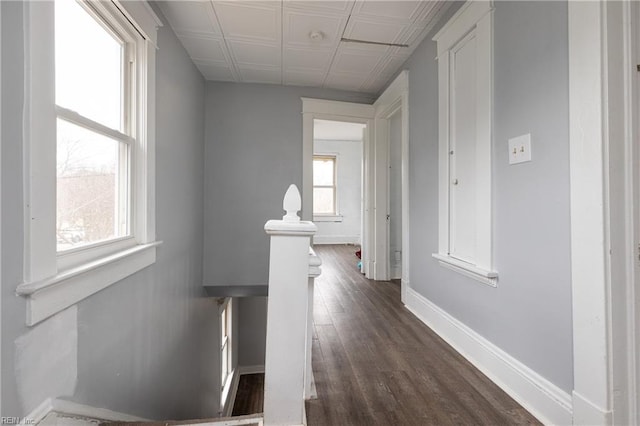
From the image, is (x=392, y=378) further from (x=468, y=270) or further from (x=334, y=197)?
(x=334, y=197)

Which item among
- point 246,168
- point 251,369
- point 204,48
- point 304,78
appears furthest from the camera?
point 251,369

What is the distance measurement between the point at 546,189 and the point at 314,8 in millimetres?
1976

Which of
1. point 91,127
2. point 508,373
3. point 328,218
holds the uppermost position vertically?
point 91,127

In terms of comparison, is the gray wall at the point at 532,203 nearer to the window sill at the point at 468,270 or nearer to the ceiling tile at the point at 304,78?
the window sill at the point at 468,270

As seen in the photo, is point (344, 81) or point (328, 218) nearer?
point (344, 81)

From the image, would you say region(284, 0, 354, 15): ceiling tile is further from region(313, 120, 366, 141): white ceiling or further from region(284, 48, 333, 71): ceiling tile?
region(313, 120, 366, 141): white ceiling

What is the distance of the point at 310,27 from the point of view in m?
2.39

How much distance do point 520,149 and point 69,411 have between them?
7.88 feet

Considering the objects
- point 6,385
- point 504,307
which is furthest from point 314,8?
point 6,385

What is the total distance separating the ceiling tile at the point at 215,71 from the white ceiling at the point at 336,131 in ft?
7.61

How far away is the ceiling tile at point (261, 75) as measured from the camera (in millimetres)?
3268

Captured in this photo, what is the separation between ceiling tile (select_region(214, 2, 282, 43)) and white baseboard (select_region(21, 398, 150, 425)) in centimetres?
251

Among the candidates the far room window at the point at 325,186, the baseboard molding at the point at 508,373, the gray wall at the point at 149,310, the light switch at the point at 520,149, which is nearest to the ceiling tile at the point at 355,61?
the gray wall at the point at 149,310

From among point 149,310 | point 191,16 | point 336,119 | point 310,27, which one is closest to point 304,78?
point 336,119
